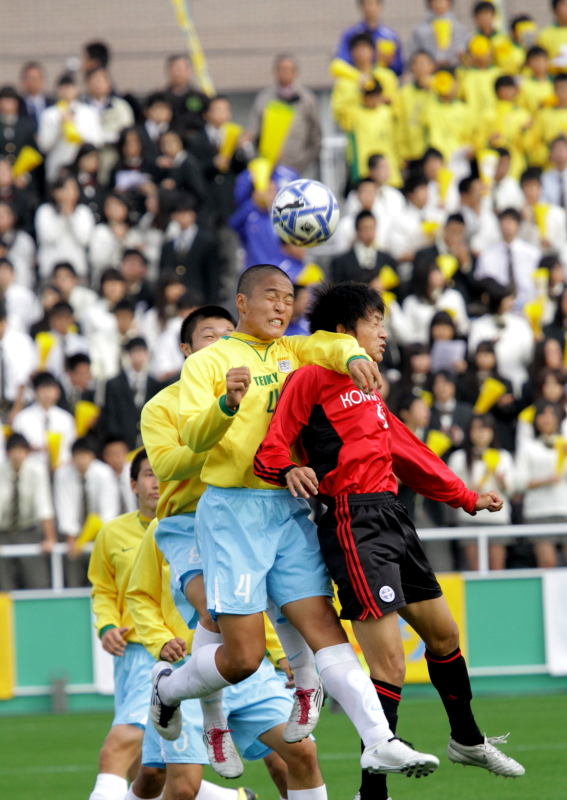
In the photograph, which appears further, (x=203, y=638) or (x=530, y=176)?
(x=530, y=176)

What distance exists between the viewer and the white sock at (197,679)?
5.30 meters

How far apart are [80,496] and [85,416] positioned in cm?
84

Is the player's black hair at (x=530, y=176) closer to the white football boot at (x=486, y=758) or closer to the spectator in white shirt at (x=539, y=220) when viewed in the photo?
the spectator in white shirt at (x=539, y=220)

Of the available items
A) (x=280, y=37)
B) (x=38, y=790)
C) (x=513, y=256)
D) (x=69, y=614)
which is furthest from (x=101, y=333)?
(x=280, y=37)

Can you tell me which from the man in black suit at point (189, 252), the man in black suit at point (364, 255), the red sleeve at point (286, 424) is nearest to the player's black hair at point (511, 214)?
the man in black suit at point (364, 255)

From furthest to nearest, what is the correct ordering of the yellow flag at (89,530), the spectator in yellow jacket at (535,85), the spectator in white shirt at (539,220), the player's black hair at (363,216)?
the spectator in yellow jacket at (535,85), the spectator in white shirt at (539,220), the player's black hair at (363,216), the yellow flag at (89,530)

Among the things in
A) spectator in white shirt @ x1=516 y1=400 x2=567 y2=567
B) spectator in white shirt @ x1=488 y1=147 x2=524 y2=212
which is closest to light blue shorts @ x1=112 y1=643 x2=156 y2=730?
spectator in white shirt @ x1=516 y1=400 x2=567 y2=567

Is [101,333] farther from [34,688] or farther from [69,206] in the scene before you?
[34,688]

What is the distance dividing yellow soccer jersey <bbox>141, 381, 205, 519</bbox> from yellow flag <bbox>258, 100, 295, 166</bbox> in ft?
28.0

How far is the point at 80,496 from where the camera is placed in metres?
11.6

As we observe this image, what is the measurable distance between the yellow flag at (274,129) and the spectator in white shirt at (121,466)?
4269 mm

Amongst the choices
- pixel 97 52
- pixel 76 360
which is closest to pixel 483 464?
pixel 76 360

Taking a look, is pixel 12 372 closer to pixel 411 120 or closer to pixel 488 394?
pixel 488 394

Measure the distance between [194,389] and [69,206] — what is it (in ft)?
29.1
